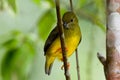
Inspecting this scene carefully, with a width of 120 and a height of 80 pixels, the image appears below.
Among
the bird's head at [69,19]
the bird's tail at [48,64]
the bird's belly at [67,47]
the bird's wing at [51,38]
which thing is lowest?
the bird's tail at [48,64]

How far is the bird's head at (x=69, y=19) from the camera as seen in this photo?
3.54 feet

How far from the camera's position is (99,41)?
6.62 feet

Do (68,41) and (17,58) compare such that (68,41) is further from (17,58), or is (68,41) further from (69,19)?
(17,58)

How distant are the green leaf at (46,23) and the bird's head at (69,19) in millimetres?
288

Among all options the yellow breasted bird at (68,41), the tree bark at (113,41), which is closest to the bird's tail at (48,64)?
the yellow breasted bird at (68,41)

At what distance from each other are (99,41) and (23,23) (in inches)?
15.3

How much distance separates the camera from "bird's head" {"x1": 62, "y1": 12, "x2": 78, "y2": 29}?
108 centimetres

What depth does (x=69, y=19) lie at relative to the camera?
1.13 metres

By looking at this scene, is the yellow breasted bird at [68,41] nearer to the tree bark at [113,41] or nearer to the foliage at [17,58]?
the tree bark at [113,41]

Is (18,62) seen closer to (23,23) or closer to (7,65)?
(7,65)

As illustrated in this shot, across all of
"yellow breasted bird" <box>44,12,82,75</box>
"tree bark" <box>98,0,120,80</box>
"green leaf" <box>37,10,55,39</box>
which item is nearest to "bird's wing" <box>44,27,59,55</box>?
"yellow breasted bird" <box>44,12,82,75</box>

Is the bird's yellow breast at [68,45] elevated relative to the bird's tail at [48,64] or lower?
elevated

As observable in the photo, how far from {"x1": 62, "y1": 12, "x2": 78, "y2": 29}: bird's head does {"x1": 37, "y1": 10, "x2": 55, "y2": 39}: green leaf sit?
0.29m

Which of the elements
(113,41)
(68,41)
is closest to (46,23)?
(68,41)
